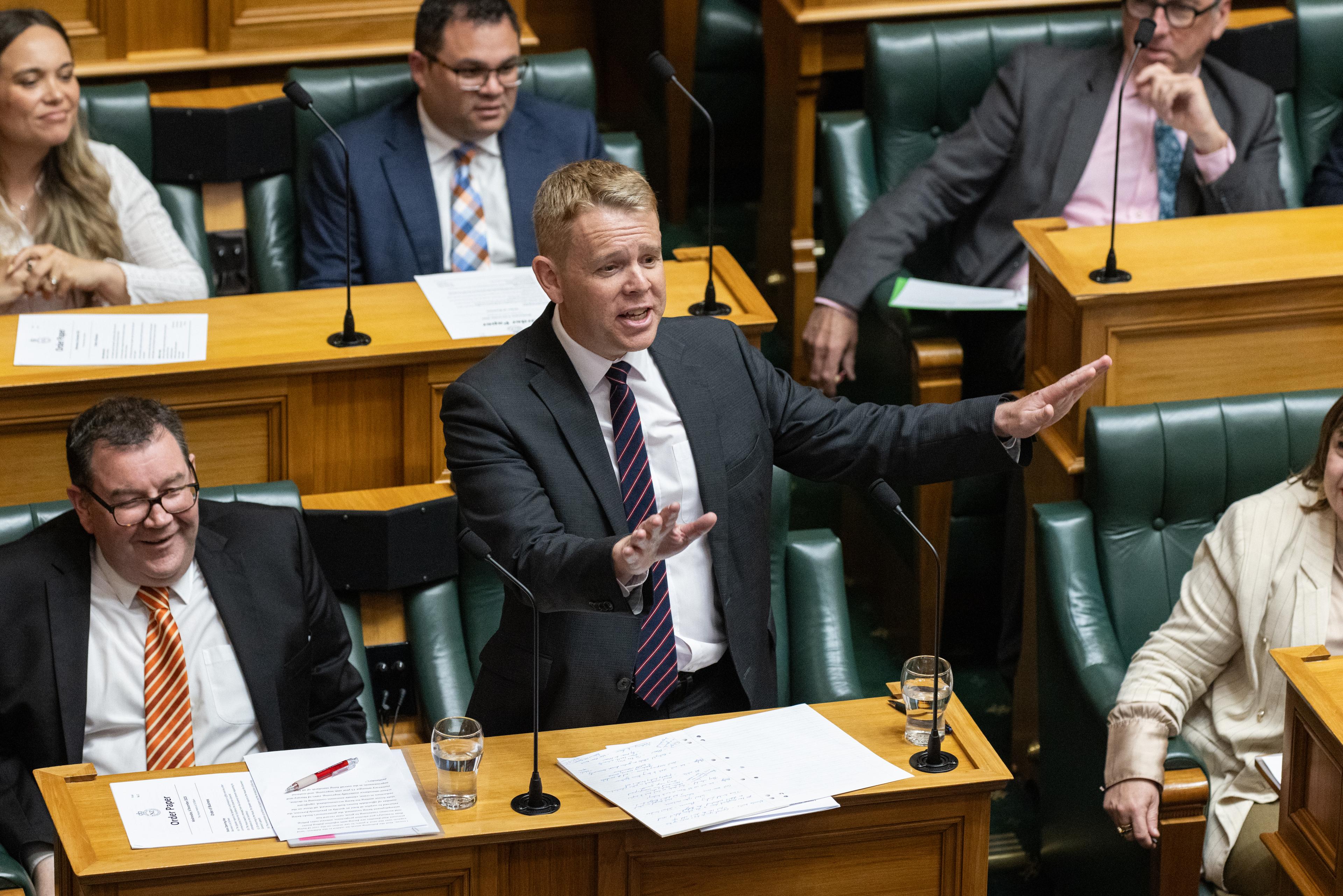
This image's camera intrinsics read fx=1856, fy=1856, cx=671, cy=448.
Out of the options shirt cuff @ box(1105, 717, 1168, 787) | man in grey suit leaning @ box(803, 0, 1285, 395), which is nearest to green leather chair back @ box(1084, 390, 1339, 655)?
shirt cuff @ box(1105, 717, 1168, 787)

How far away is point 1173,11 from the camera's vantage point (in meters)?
3.67

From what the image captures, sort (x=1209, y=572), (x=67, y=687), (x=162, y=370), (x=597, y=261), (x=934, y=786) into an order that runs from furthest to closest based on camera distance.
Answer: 1. (x=162, y=370)
2. (x=1209, y=572)
3. (x=67, y=687)
4. (x=597, y=261)
5. (x=934, y=786)

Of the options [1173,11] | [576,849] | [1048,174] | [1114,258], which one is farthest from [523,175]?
[576,849]

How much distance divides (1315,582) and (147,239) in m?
2.23

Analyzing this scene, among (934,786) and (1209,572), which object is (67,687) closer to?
(934,786)

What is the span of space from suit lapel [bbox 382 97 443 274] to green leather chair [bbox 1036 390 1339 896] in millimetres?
1373

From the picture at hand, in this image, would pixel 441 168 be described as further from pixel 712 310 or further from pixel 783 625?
pixel 783 625

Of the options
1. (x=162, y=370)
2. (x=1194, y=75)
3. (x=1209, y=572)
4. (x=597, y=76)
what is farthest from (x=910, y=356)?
(x=597, y=76)

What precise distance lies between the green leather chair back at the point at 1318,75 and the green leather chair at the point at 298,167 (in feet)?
4.91

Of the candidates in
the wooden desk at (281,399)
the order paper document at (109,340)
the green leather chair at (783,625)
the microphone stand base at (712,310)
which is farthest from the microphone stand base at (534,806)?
the microphone stand base at (712,310)

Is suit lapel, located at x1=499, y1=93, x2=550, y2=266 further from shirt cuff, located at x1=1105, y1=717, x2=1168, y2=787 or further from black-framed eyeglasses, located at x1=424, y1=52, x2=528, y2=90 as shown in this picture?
shirt cuff, located at x1=1105, y1=717, x2=1168, y2=787

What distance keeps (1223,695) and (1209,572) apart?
0.18 meters

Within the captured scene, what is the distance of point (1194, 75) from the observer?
3672mm

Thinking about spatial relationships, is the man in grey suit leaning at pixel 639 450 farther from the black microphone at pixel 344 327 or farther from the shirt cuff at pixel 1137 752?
the black microphone at pixel 344 327
